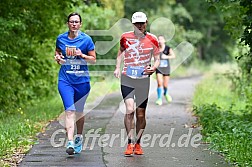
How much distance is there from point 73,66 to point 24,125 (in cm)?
270

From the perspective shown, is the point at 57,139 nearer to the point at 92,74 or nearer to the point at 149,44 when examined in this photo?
the point at 149,44

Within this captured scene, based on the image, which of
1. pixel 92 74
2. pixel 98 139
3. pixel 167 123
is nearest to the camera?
pixel 98 139

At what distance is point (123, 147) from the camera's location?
953cm

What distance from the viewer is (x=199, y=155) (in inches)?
348

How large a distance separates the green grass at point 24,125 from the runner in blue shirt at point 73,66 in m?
0.93

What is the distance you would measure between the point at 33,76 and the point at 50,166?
9455 mm

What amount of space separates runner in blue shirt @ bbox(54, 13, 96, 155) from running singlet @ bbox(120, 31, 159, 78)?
0.52 metres

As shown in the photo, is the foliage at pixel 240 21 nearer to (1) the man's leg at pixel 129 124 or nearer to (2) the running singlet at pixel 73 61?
(1) the man's leg at pixel 129 124

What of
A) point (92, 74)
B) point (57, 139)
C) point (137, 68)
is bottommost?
point (92, 74)

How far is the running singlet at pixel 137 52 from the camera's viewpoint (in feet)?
28.8

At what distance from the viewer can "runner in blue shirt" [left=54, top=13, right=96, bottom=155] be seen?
871 centimetres

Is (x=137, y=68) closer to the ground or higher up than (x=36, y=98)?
higher up

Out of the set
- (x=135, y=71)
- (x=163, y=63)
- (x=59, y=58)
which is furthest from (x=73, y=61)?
(x=163, y=63)

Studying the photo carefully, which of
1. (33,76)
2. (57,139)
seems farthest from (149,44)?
(33,76)
